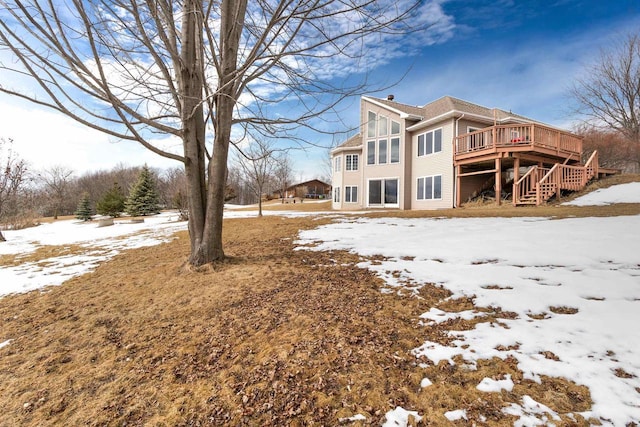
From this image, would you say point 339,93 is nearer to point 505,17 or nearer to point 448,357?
point 448,357

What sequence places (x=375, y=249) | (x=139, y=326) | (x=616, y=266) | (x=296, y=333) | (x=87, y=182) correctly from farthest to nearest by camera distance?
(x=87, y=182) < (x=375, y=249) < (x=616, y=266) < (x=139, y=326) < (x=296, y=333)

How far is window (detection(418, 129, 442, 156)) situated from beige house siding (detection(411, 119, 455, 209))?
0.13m

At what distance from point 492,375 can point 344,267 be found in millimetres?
2780

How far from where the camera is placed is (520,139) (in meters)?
11.8

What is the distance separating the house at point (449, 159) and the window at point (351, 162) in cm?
7

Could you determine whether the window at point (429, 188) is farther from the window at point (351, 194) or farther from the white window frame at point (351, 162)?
the white window frame at point (351, 162)

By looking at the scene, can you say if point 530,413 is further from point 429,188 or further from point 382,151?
point 382,151

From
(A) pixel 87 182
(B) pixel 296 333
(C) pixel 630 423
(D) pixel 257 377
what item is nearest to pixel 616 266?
Result: (C) pixel 630 423

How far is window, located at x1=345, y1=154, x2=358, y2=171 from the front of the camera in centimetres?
1939

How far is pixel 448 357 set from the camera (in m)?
2.12

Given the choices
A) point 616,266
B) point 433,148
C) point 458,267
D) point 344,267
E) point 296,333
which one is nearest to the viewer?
point 296,333

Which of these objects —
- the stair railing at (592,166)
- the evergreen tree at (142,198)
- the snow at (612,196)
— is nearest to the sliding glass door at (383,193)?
the snow at (612,196)

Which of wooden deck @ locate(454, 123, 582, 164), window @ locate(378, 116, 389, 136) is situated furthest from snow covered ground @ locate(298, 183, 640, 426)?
window @ locate(378, 116, 389, 136)

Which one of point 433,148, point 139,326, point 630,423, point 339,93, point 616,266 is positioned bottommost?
point 139,326
